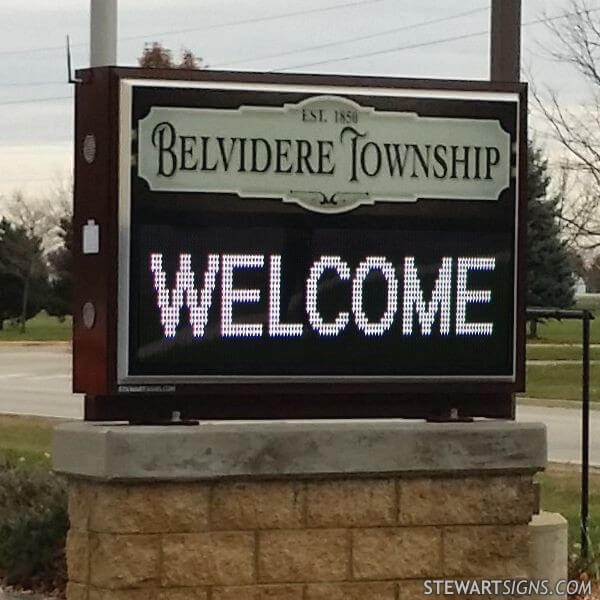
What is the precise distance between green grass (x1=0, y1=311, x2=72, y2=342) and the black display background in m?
55.4

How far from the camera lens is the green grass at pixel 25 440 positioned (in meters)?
15.7

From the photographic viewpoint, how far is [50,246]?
79.0 m

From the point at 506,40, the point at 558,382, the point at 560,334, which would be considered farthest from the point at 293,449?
the point at 560,334

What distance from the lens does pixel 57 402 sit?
95.3ft

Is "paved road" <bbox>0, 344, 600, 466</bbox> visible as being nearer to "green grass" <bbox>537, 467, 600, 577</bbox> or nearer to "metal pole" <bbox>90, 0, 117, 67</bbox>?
"green grass" <bbox>537, 467, 600, 577</bbox>

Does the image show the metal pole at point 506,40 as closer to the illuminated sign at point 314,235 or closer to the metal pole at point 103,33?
the illuminated sign at point 314,235

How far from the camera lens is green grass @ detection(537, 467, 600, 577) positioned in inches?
403

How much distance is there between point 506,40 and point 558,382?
83.7 feet

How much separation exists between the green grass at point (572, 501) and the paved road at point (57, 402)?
312 cm

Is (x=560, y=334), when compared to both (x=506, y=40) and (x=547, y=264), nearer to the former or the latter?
(x=547, y=264)

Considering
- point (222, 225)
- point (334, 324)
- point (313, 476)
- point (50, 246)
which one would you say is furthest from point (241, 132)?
point (50, 246)

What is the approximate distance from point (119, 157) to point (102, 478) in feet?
4.61

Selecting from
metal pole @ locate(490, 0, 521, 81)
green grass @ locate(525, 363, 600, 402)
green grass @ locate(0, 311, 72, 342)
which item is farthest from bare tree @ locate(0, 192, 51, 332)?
metal pole @ locate(490, 0, 521, 81)

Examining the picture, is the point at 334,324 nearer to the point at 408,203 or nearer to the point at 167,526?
the point at 408,203
